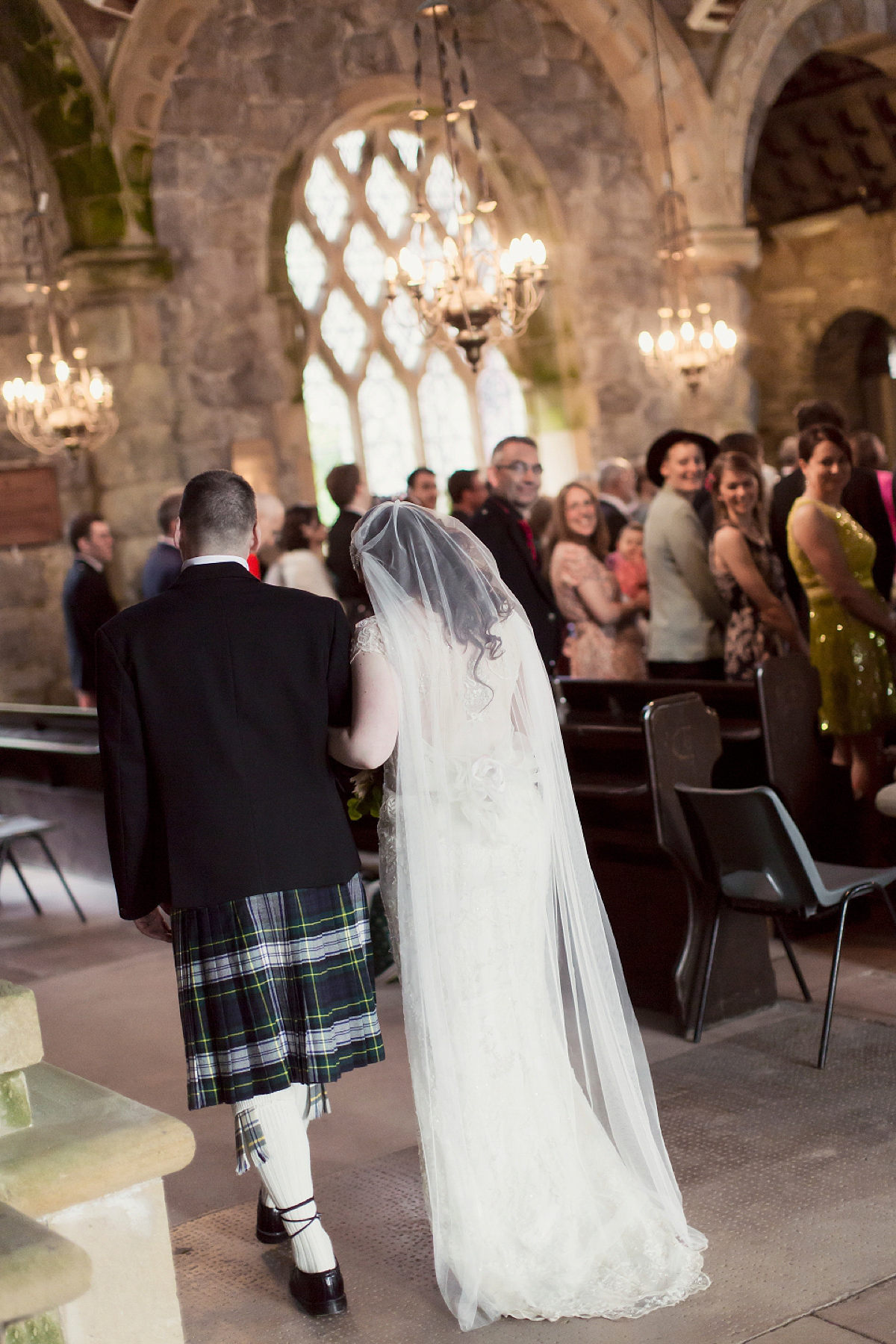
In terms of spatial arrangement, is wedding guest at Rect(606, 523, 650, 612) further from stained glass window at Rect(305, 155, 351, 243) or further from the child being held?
stained glass window at Rect(305, 155, 351, 243)

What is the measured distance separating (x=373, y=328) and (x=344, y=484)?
4542 mm

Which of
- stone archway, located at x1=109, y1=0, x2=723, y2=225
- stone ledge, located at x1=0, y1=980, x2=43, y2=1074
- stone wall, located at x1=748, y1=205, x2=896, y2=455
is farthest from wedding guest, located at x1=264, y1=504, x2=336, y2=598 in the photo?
stone wall, located at x1=748, y1=205, x2=896, y2=455

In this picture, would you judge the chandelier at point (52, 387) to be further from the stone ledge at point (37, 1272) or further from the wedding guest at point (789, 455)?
the stone ledge at point (37, 1272)

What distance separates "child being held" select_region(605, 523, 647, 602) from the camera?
22.5ft

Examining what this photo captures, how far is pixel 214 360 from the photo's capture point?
32.5 ft

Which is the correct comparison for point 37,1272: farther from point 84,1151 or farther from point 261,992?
point 261,992

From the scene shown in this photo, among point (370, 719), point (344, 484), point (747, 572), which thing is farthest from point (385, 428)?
point (370, 719)

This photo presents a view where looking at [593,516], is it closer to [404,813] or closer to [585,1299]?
[404,813]

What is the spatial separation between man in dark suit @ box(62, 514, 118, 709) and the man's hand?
5777 mm

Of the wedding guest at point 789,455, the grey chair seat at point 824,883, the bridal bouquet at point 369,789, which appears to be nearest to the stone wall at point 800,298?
the wedding guest at point 789,455

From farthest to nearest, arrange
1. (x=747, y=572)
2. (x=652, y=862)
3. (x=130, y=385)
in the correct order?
1. (x=130, y=385)
2. (x=747, y=572)
3. (x=652, y=862)

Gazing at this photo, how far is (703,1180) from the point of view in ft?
10.5

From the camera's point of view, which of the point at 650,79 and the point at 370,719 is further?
the point at 650,79

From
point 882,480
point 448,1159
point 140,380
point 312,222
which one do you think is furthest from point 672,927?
point 312,222
